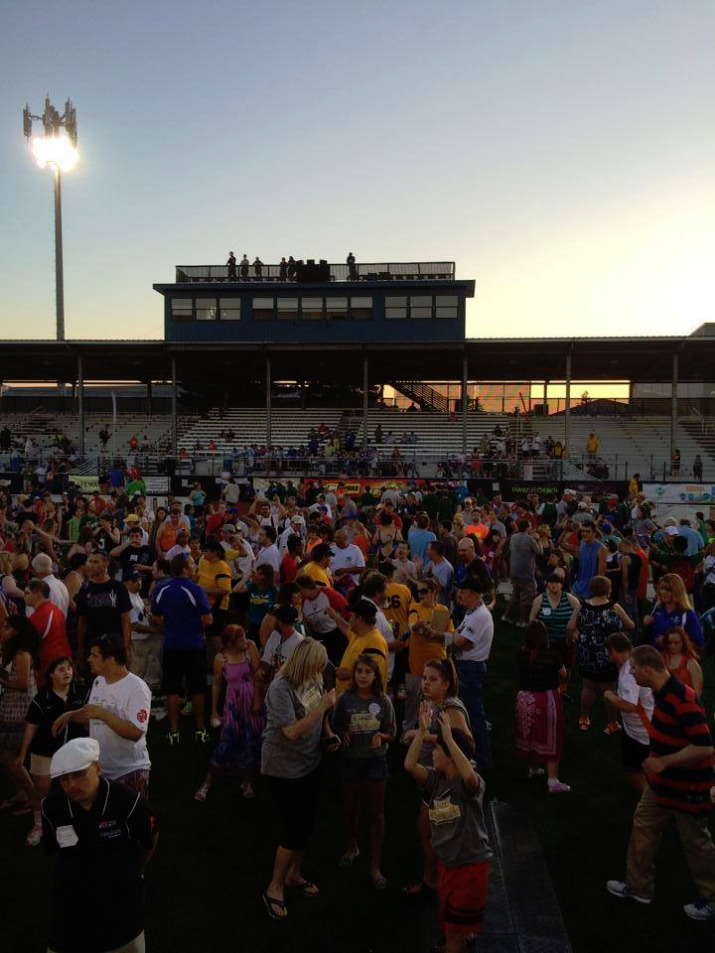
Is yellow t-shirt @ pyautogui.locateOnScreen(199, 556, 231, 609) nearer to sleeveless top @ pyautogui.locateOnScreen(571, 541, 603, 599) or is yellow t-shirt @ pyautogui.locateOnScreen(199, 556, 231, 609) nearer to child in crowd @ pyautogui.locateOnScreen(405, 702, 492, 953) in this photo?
child in crowd @ pyautogui.locateOnScreen(405, 702, 492, 953)

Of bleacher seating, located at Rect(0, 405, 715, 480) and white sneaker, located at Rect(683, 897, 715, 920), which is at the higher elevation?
bleacher seating, located at Rect(0, 405, 715, 480)

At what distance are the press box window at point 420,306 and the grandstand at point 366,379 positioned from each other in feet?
0.16

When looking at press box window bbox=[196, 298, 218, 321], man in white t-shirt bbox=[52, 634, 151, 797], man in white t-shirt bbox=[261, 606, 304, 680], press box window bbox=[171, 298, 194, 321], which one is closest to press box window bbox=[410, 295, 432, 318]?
press box window bbox=[196, 298, 218, 321]

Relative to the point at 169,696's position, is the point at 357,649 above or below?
above

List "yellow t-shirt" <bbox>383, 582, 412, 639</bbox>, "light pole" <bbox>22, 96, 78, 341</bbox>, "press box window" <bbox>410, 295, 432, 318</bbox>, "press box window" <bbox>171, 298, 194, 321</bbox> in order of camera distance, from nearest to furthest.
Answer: "yellow t-shirt" <bbox>383, 582, 412, 639</bbox> < "press box window" <bbox>410, 295, 432, 318</bbox> < "press box window" <bbox>171, 298, 194, 321</bbox> < "light pole" <bbox>22, 96, 78, 341</bbox>

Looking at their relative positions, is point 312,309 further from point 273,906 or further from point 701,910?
point 701,910

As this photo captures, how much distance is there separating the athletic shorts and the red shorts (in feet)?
3.30

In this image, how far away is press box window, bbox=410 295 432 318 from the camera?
102 feet

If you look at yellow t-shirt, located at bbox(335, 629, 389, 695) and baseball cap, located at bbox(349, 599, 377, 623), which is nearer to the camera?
yellow t-shirt, located at bbox(335, 629, 389, 695)

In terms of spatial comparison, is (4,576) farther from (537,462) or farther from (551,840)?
(537,462)

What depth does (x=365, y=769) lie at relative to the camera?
4359 millimetres

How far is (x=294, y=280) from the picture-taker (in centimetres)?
3284

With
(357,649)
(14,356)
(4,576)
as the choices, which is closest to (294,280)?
(14,356)

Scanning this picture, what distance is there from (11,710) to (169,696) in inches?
68.3
